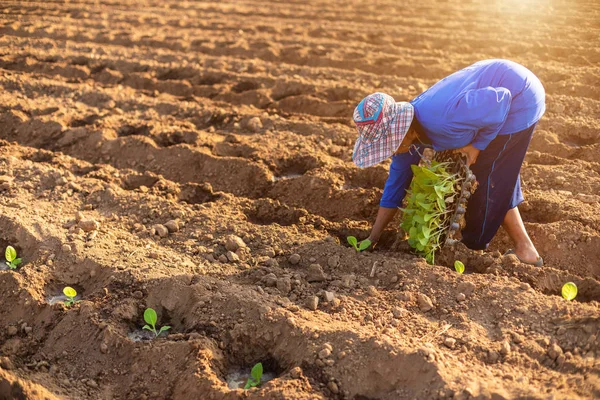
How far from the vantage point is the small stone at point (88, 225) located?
3.79m

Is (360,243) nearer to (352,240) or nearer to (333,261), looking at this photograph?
(352,240)

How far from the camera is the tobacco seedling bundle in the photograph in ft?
10.8

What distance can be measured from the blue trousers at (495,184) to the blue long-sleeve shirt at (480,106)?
98 millimetres

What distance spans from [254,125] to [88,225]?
1.94 meters

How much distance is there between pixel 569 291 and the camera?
316 cm

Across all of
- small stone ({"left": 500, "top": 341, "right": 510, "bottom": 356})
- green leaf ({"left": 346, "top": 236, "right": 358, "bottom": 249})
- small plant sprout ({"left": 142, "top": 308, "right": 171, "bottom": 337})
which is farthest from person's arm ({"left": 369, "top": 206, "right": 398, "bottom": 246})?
small plant sprout ({"left": 142, "top": 308, "right": 171, "bottom": 337})

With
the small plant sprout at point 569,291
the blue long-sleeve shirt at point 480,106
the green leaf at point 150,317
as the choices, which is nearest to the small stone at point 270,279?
the green leaf at point 150,317

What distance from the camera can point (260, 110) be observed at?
5.76 metres

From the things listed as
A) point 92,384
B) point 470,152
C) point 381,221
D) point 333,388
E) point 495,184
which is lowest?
point 92,384

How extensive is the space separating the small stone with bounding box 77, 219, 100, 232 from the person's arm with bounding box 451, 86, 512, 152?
2.27 meters

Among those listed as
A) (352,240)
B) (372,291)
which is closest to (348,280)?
(372,291)

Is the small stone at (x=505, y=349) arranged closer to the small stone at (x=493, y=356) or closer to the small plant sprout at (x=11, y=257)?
the small stone at (x=493, y=356)

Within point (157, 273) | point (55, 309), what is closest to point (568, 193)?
point (157, 273)

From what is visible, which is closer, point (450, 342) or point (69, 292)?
point (450, 342)
